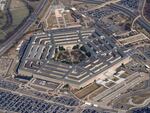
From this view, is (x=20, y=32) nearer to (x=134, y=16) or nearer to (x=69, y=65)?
(x=69, y=65)

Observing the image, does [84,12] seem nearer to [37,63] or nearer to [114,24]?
[114,24]

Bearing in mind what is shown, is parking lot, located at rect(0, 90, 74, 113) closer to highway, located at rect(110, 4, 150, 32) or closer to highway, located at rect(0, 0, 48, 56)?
highway, located at rect(0, 0, 48, 56)

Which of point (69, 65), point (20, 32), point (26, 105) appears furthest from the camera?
point (20, 32)

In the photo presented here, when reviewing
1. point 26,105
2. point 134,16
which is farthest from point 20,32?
point 26,105

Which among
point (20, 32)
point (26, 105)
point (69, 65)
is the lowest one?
point (26, 105)

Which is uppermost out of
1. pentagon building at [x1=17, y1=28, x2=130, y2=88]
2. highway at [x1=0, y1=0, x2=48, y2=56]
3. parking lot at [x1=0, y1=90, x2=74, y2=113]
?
pentagon building at [x1=17, y1=28, x2=130, y2=88]

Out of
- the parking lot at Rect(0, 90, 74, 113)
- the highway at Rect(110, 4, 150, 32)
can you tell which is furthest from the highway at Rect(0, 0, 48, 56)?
the highway at Rect(110, 4, 150, 32)

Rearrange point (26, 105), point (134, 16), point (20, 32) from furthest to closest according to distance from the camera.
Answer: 1. point (134, 16)
2. point (20, 32)
3. point (26, 105)

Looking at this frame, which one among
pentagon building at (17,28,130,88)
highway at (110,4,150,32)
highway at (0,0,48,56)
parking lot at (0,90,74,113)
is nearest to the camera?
parking lot at (0,90,74,113)

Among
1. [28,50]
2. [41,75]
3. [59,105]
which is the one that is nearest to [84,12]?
[28,50]
